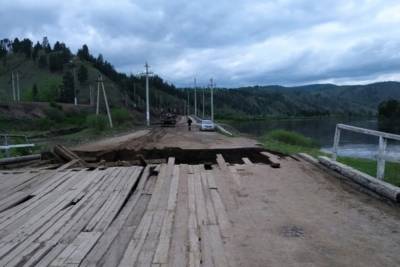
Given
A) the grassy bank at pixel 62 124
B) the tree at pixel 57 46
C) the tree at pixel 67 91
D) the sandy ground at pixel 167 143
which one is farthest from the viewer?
the tree at pixel 57 46

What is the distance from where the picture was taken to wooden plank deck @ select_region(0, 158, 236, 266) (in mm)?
5793

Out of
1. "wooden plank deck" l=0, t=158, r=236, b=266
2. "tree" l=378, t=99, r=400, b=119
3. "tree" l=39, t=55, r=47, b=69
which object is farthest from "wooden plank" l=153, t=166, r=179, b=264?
"tree" l=39, t=55, r=47, b=69

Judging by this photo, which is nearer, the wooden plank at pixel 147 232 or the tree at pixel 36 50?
the wooden plank at pixel 147 232

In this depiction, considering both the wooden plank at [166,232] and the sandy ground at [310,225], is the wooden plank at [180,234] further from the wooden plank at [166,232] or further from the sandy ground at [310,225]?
the sandy ground at [310,225]

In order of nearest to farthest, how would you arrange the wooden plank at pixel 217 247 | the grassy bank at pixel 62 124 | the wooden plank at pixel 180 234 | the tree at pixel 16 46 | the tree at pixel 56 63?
the wooden plank at pixel 217 247 < the wooden plank at pixel 180 234 < the grassy bank at pixel 62 124 < the tree at pixel 56 63 < the tree at pixel 16 46

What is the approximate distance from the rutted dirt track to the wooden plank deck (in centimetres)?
1

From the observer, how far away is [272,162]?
1415 cm

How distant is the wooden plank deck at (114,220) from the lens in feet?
19.0

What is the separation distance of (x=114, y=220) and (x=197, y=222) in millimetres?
1363

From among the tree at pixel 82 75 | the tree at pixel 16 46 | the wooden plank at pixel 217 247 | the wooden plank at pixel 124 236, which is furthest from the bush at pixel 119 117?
the tree at pixel 16 46

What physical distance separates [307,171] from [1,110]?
6301cm

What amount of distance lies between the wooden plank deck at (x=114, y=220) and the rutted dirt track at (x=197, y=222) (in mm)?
15

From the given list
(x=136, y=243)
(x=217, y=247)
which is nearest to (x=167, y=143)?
(x=136, y=243)

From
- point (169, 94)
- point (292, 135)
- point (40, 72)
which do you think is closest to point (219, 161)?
point (292, 135)
